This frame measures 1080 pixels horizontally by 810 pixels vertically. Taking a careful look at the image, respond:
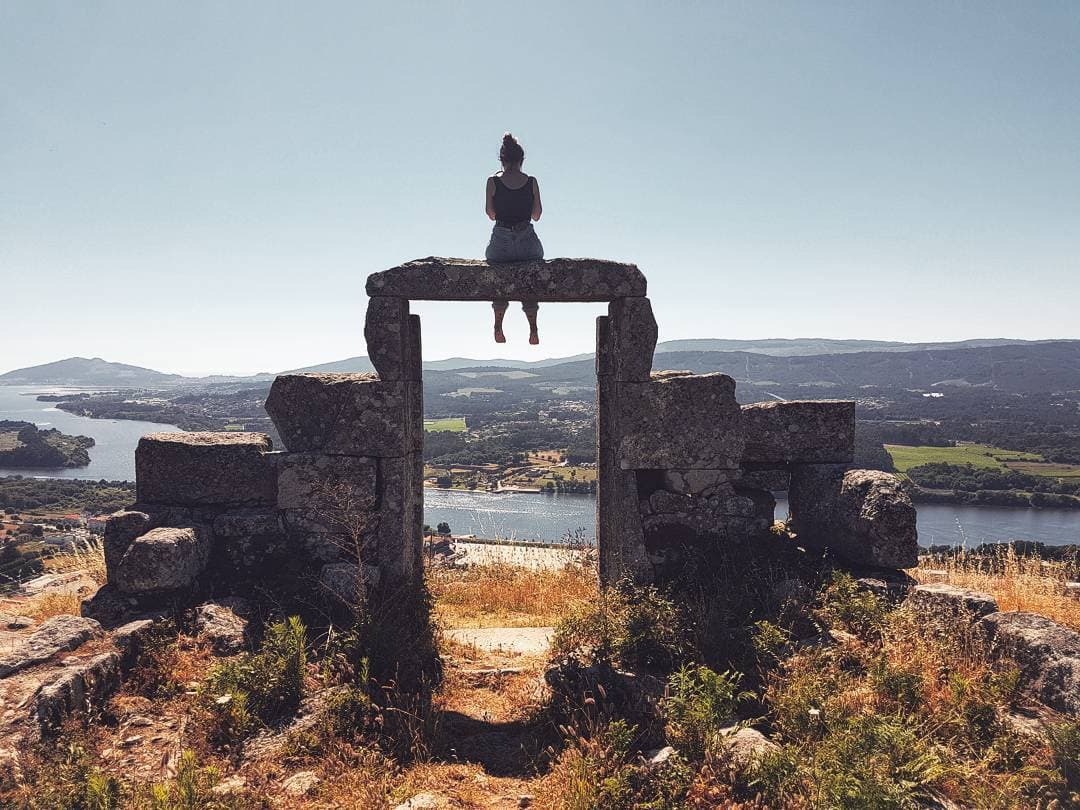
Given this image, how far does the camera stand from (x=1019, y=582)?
7020 millimetres

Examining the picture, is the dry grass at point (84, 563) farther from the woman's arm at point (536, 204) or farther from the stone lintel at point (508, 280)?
the woman's arm at point (536, 204)

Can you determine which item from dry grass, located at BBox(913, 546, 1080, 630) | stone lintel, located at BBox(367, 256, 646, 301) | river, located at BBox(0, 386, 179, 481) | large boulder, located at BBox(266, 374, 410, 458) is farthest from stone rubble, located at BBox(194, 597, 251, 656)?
river, located at BBox(0, 386, 179, 481)

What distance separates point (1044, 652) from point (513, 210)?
5598 millimetres

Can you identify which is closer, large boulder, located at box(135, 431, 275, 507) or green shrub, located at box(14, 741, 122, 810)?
green shrub, located at box(14, 741, 122, 810)

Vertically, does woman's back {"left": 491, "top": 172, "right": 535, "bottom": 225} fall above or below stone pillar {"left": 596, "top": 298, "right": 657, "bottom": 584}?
above

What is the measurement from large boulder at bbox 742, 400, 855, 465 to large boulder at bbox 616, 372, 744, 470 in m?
0.40

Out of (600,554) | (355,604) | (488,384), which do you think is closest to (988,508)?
(600,554)

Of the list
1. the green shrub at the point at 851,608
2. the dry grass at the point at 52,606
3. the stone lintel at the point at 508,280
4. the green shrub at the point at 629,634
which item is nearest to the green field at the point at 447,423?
the dry grass at the point at 52,606

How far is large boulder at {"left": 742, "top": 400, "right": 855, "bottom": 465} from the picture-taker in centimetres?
652

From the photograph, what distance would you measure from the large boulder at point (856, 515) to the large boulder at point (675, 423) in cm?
96

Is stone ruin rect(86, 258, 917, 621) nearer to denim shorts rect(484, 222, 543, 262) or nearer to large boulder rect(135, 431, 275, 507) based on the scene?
large boulder rect(135, 431, 275, 507)

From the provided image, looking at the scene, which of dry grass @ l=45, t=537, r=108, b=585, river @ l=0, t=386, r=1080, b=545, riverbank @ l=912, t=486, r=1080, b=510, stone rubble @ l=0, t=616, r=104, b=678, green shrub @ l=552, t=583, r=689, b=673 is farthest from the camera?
riverbank @ l=912, t=486, r=1080, b=510

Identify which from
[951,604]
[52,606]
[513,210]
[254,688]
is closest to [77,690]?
[254,688]

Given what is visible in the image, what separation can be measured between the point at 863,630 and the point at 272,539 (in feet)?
17.4
